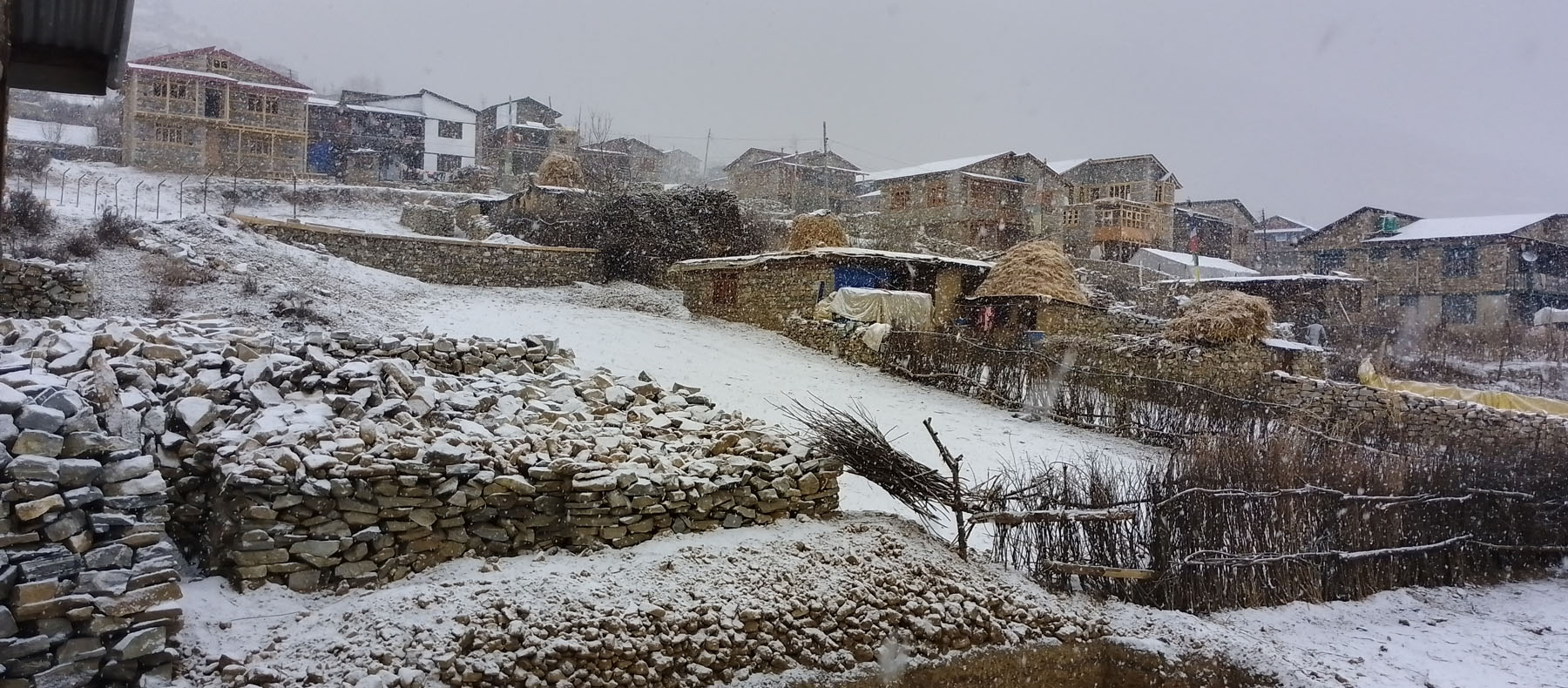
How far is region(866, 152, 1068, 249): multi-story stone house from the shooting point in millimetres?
31953

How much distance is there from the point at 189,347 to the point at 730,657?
497 centimetres

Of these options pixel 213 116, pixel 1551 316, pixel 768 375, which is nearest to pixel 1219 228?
pixel 1551 316

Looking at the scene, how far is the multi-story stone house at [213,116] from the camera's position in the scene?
2719 centimetres

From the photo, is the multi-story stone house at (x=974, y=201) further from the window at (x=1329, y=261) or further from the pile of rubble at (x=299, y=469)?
the pile of rubble at (x=299, y=469)

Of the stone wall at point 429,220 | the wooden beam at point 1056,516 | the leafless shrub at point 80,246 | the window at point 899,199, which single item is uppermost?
the window at point 899,199

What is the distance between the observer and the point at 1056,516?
5980 mm

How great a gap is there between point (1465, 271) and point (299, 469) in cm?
3248

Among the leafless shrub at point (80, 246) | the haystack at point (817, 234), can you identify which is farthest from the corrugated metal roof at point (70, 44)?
the haystack at point (817, 234)

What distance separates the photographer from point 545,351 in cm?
791

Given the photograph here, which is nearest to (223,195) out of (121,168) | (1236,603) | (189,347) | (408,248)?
(121,168)

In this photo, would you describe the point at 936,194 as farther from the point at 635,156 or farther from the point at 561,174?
the point at 635,156

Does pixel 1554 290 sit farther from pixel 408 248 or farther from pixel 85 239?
pixel 85 239

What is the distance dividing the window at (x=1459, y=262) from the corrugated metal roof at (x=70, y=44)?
3304 cm

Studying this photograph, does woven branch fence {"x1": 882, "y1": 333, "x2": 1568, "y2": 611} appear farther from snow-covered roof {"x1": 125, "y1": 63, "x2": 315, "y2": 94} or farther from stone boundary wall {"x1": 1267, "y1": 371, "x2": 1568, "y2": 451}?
snow-covered roof {"x1": 125, "y1": 63, "x2": 315, "y2": 94}
